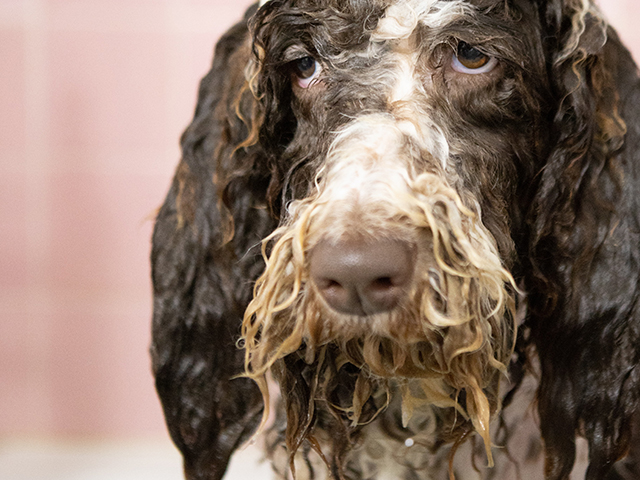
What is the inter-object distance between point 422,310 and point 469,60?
38cm

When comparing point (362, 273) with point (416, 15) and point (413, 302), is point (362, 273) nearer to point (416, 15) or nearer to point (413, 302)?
point (413, 302)

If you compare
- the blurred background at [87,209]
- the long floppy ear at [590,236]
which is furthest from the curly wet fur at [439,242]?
the blurred background at [87,209]

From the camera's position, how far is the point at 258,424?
1.14 meters

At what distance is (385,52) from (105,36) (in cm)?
141

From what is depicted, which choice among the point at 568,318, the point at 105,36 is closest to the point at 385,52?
the point at 568,318

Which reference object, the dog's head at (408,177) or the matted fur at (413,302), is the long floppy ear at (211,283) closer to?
the dog's head at (408,177)

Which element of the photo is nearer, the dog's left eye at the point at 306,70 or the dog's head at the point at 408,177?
the dog's head at the point at 408,177

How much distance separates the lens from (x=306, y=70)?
3.40ft

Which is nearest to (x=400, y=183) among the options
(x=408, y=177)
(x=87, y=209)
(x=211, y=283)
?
(x=408, y=177)

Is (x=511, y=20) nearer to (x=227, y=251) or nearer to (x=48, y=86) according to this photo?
(x=227, y=251)

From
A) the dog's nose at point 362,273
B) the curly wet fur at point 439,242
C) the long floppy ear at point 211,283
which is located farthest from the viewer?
the long floppy ear at point 211,283

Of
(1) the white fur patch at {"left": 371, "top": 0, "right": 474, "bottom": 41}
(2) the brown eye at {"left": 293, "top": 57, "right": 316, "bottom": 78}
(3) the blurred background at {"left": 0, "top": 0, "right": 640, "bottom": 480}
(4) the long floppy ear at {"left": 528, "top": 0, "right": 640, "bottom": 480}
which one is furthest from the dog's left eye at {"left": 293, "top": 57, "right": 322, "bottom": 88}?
(3) the blurred background at {"left": 0, "top": 0, "right": 640, "bottom": 480}

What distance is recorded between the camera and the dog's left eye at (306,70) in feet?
3.34

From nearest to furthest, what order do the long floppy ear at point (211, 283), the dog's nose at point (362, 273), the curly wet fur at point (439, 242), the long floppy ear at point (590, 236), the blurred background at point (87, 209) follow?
the dog's nose at point (362, 273), the curly wet fur at point (439, 242), the long floppy ear at point (590, 236), the long floppy ear at point (211, 283), the blurred background at point (87, 209)
